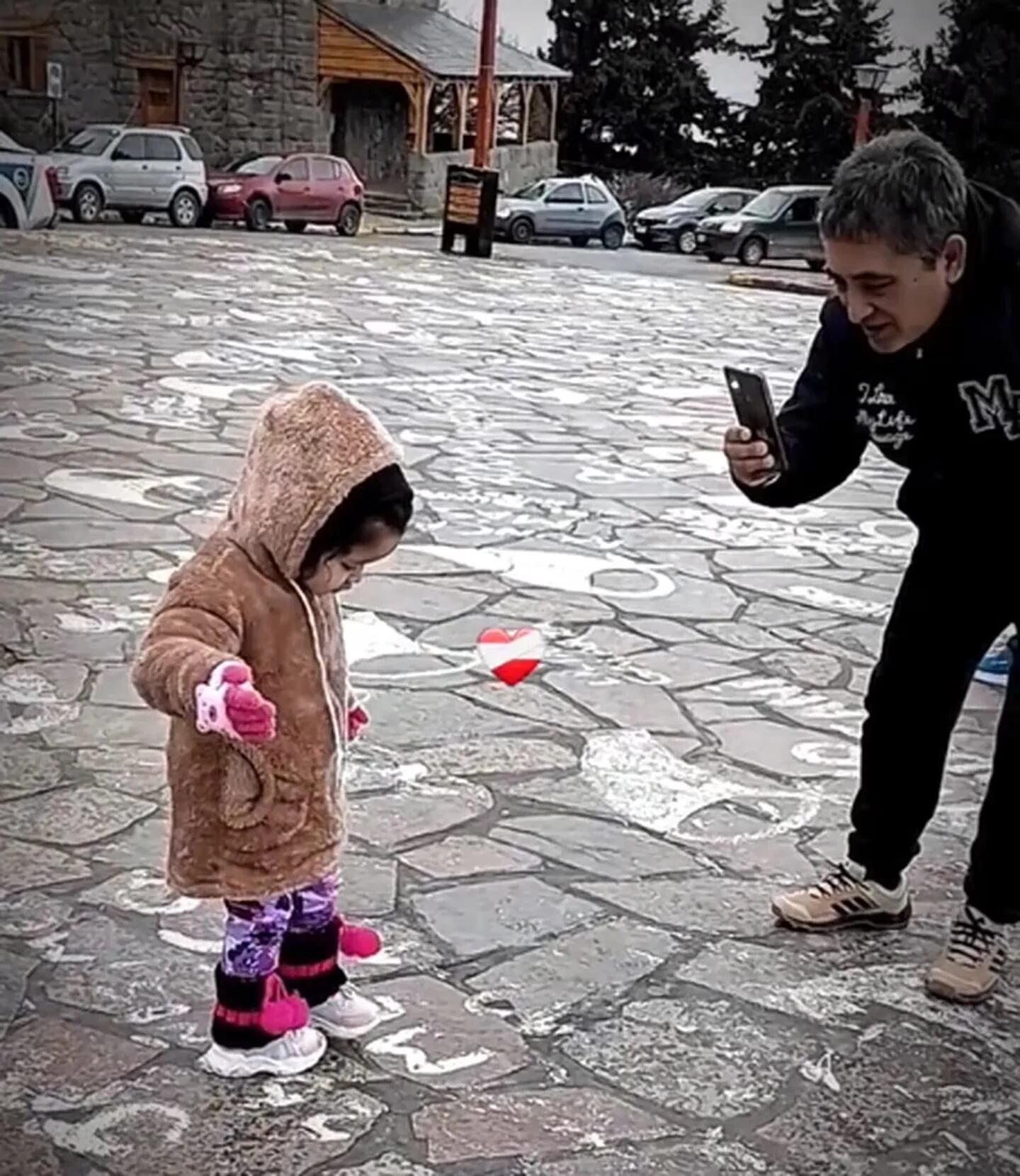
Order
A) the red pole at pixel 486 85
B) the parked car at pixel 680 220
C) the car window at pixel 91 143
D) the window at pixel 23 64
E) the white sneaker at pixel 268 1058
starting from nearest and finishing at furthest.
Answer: the white sneaker at pixel 268 1058 → the car window at pixel 91 143 → the red pole at pixel 486 85 → the parked car at pixel 680 220 → the window at pixel 23 64

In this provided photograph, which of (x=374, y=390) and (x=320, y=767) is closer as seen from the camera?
(x=320, y=767)

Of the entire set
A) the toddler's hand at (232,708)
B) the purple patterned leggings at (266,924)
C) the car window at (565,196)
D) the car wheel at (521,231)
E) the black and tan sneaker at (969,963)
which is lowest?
the black and tan sneaker at (969,963)

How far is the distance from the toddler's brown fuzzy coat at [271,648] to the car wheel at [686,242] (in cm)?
2668

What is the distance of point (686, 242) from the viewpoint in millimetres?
28719

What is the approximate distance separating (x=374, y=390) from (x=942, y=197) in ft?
25.0

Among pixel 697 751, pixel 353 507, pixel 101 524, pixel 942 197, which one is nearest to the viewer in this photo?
pixel 353 507

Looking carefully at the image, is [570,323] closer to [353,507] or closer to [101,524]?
[101,524]

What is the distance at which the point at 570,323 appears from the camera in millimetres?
15055

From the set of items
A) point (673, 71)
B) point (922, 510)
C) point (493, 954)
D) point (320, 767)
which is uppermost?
point (673, 71)

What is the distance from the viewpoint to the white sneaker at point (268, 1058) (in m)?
2.83

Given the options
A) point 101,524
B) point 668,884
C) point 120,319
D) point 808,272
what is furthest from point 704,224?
point 668,884

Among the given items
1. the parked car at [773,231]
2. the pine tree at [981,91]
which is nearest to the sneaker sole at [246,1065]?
the parked car at [773,231]

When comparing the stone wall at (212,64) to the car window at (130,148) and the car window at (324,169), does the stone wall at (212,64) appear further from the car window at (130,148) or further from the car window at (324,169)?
the car window at (130,148)

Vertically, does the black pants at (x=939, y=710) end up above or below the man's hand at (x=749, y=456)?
below
